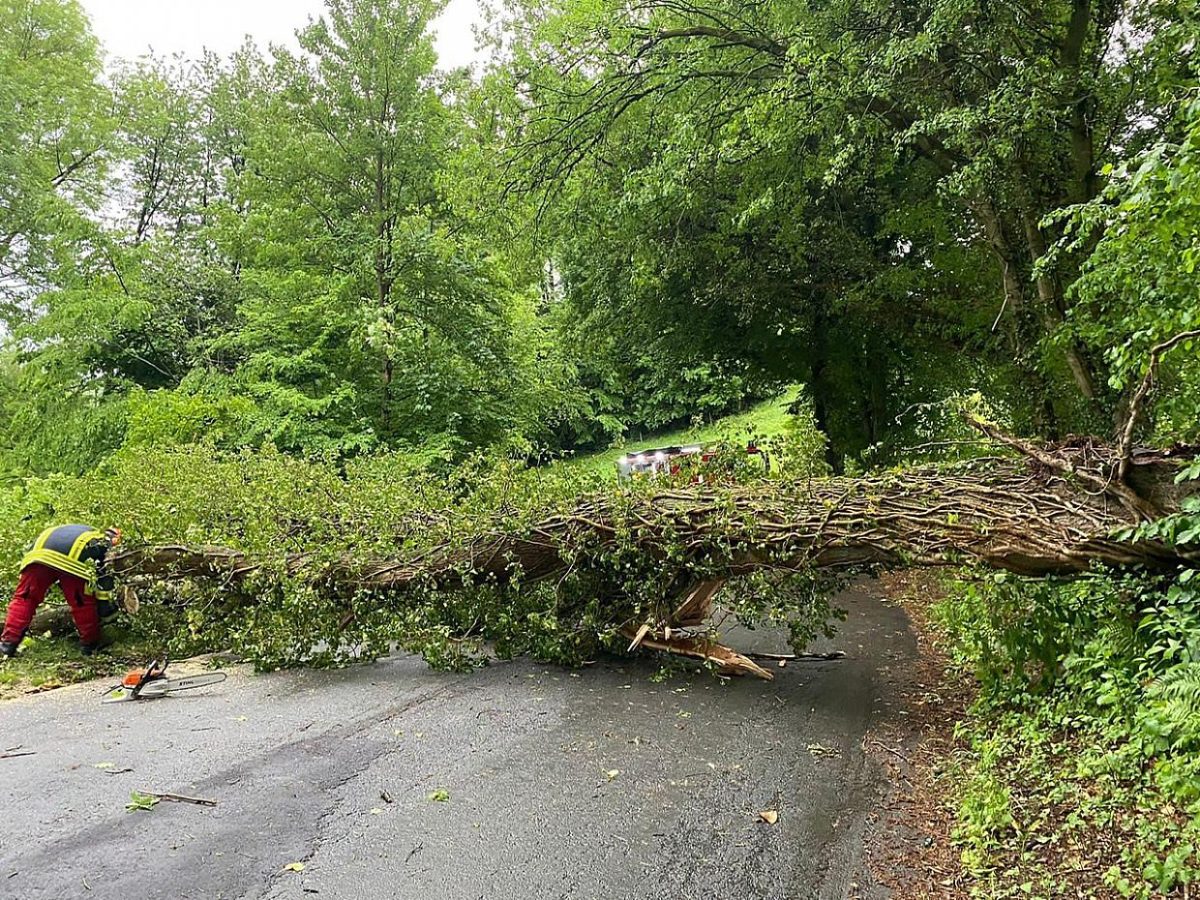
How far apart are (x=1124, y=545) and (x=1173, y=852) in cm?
186

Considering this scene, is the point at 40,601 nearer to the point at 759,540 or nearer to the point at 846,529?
the point at 759,540

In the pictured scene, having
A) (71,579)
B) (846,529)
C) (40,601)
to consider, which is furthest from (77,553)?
(846,529)

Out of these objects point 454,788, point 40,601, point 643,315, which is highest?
Answer: point 643,315

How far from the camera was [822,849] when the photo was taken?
9.41ft

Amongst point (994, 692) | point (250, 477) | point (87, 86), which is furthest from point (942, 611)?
point (87, 86)

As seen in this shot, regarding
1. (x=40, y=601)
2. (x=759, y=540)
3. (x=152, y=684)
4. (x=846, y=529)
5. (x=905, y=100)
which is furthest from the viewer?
(x=905, y=100)

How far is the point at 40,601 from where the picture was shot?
598cm

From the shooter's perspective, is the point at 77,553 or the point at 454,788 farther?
the point at 77,553

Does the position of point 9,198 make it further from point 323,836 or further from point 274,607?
point 323,836

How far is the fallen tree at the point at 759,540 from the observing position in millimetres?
3791

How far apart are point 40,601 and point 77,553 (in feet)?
1.64

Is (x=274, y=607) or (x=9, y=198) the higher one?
(x=9, y=198)

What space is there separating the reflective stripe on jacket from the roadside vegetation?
1.55 ft

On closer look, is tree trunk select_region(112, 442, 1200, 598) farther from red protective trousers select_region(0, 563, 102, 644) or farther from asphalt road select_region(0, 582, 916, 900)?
red protective trousers select_region(0, 563, 102, 644)
